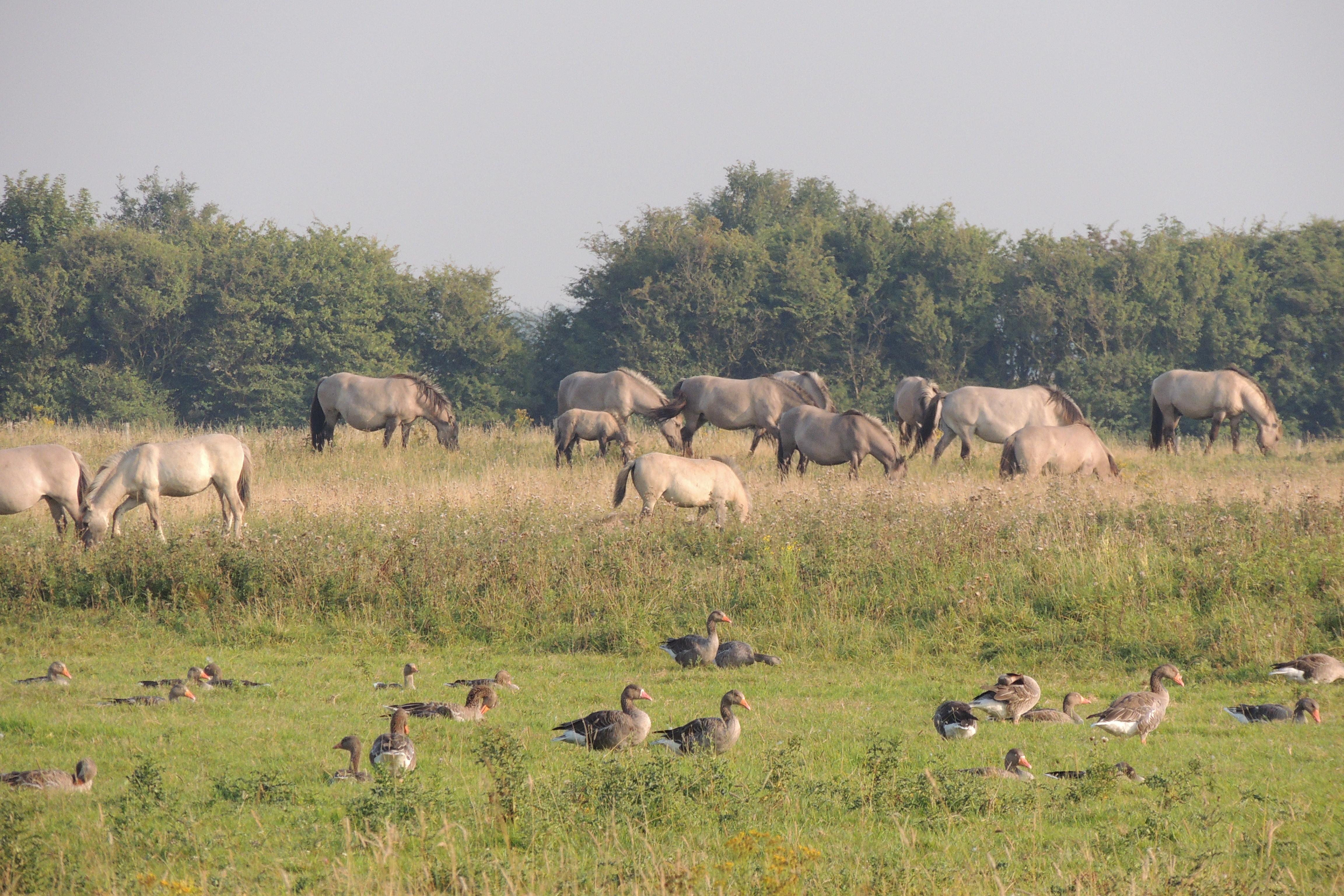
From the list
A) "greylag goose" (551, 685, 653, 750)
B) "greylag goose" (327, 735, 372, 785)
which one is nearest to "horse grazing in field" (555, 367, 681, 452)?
"greylag goose" (551, 685, 653, 750)

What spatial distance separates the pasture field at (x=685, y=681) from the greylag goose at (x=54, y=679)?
0.45 feet

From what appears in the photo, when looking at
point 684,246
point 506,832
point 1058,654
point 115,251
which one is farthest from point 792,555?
point 115,251

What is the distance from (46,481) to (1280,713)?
1404 centimetres

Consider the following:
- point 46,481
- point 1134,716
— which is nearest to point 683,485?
point 1134,716

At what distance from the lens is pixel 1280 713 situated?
8.80 metres

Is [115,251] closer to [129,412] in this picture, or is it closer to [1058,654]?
[129,412]

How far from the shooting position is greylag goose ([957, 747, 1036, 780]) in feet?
23.0

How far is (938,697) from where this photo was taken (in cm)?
988

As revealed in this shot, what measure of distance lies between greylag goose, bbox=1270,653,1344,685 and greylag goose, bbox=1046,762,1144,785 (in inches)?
149

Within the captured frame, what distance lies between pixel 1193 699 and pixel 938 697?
2.09m

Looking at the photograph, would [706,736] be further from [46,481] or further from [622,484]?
[46,481]

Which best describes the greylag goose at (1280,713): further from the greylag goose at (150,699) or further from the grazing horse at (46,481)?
the grazing horse at (46,481)

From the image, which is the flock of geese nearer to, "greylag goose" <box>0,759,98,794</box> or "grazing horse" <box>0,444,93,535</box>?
"greylag goose" <box>0,759,98,794</box>

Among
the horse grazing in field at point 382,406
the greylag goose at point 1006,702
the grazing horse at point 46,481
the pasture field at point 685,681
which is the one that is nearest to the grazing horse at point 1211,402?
the pasture field at point 685,681
